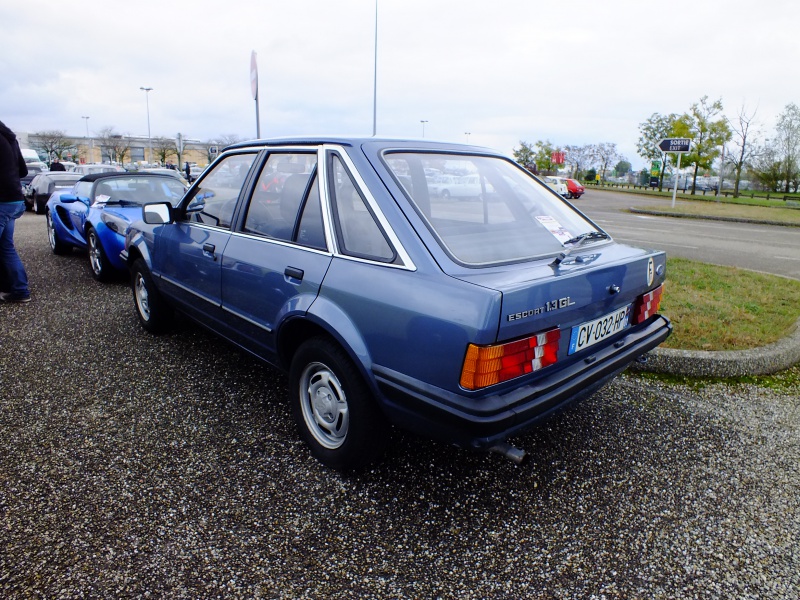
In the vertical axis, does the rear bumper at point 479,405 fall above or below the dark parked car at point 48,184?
below

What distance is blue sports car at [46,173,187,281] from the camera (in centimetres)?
653

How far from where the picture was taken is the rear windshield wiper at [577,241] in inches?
98.1

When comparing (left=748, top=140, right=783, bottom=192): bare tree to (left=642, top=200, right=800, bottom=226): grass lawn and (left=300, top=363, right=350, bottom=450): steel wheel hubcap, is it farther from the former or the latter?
(left=300, top=363, right=350, bottom=450): steel wheel hubcap

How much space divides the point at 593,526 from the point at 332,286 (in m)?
1.59

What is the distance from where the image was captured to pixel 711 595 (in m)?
2.06

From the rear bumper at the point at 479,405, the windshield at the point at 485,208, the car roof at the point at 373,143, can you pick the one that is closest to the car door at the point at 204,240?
the car roof at the point at 373,143

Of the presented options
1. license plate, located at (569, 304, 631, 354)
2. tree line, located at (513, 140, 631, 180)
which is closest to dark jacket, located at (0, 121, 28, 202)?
license plate, located at (569, 304, 631, 354)

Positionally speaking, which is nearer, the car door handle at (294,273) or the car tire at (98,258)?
the car door handle at (294,273)

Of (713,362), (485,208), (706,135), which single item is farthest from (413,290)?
(706,135)

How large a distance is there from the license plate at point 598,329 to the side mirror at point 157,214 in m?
2.99

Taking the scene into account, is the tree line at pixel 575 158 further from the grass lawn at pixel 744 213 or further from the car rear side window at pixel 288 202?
the car rear side window at pixel 288 202

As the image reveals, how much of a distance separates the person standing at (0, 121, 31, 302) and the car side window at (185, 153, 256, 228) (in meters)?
2.83

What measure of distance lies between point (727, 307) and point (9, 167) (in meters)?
7.35

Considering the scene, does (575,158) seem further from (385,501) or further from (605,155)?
(385,501)
